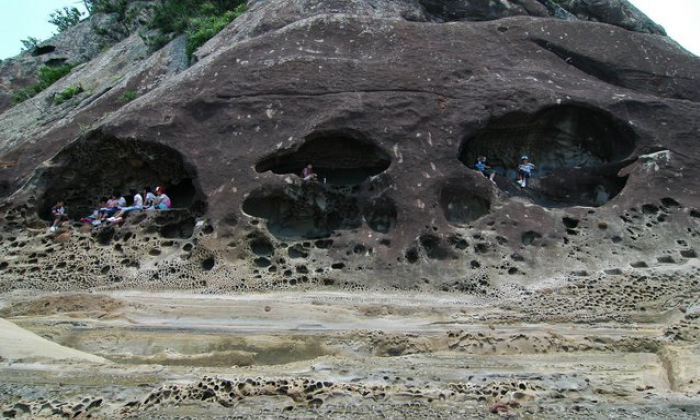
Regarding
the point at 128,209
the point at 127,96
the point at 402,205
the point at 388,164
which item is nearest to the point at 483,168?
the point at 388,164

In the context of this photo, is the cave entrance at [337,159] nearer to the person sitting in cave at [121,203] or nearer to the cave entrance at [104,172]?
the cave entrance at [104,172]

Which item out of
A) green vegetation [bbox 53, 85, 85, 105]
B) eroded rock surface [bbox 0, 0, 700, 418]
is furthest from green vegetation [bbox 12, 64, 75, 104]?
eroded rock surface [bbox 0, 0, 700, 418]

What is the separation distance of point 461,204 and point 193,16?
11354 millimetres

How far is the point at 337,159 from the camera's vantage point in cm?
988

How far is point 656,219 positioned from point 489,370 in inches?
177

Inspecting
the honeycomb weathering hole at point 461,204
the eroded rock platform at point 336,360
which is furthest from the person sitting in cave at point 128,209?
the honeycomb weathering hole at point 461,204

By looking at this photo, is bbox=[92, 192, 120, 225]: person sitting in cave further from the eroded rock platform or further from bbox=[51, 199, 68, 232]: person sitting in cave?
the eroded rock platform

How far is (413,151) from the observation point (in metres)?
9.02

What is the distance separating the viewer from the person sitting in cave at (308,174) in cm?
898

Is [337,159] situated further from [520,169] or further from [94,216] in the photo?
[94,216]

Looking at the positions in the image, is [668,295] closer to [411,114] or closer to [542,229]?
[542,229]

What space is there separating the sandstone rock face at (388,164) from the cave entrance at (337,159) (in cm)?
3

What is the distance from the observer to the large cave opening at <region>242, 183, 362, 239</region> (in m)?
8.88

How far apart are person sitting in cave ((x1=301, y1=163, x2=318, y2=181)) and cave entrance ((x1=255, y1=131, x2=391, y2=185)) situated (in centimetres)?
22
